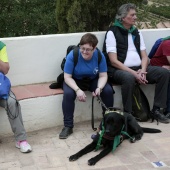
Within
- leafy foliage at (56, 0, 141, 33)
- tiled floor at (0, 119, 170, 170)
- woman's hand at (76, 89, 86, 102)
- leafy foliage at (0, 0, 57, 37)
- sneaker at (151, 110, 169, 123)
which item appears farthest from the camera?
leafy foliage at (0, 0, 57, 37)

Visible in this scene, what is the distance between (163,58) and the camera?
203 inches

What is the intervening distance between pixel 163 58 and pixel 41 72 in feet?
5.60

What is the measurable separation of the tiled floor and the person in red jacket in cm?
58

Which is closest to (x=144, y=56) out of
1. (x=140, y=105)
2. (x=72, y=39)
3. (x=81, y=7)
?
(x=140, y=105)

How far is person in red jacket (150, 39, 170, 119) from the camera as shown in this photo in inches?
196

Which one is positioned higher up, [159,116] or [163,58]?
[163,58]

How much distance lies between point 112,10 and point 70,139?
2.68 meters

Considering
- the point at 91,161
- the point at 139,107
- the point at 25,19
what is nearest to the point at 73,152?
the point at 91,161

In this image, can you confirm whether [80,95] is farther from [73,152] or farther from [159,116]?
[159,116]

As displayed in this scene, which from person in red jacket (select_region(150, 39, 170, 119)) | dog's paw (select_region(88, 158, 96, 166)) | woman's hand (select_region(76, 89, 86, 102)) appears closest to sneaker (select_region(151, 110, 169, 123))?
person in red jacket (select_region(150, 39, 170, 119))

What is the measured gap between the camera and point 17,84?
4.98m

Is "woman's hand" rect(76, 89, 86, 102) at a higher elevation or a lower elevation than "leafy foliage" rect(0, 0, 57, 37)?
lower

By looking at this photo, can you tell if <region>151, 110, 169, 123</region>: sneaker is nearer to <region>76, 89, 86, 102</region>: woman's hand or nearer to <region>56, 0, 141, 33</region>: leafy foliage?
<region>76, 89, 86, 102</region>: woman's hand

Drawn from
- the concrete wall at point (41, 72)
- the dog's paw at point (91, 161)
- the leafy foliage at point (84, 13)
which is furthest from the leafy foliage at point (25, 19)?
the dog's paw at point (91, 161)
